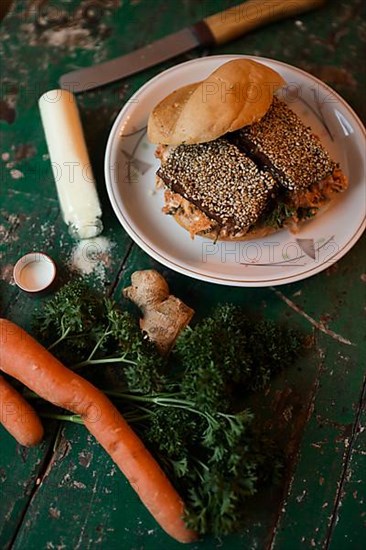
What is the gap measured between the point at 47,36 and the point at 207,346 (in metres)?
1.52

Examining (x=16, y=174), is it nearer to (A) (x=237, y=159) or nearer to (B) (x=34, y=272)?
(B) (x=34, y=272)

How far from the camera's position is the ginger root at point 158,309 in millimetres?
1854

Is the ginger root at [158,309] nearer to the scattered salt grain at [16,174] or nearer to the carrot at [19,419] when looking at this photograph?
the carrot at [19,419]

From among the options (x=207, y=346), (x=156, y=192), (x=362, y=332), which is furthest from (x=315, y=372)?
(x=156, y=192)

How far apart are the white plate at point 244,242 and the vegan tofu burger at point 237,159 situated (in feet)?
0.21

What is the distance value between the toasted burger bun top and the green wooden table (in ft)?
1.22

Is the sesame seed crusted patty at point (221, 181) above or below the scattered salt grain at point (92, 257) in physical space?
above

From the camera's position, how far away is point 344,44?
2.45 meters

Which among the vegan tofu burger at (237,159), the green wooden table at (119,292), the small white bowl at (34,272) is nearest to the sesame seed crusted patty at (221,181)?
the vegan tofu burger at (237,159)

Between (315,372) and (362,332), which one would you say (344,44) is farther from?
(315,372)

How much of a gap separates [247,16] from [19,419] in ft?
5.58

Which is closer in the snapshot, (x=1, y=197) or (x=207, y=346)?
(x=207, y=346)

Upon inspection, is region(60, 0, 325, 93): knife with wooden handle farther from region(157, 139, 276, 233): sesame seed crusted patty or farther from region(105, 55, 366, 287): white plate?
region(157, 139, 276, 233): sesame seed crusted patty

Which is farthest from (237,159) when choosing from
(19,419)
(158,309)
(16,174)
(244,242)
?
(19,419)
